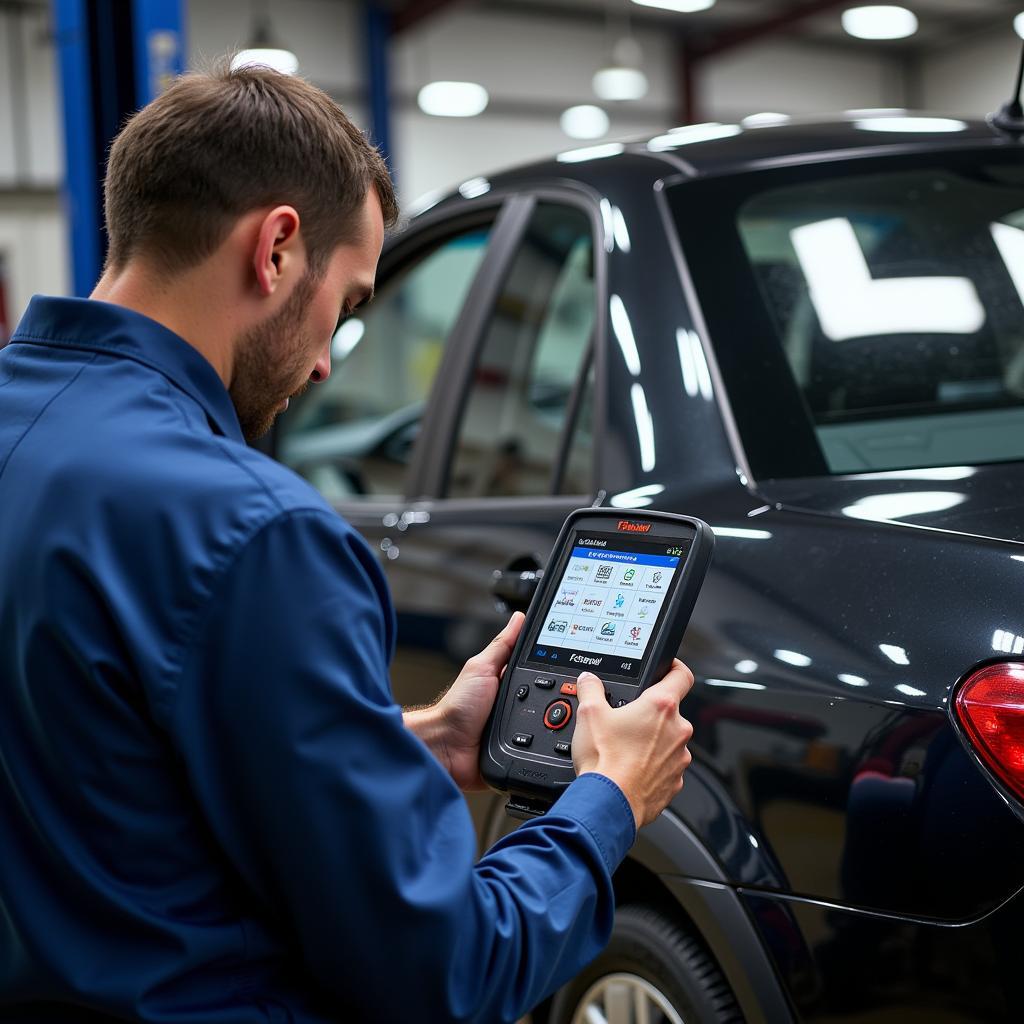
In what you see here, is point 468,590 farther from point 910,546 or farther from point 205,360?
point 205,360

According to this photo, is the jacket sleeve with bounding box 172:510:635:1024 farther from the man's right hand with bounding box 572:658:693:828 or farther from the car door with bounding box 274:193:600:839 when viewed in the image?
the car door with bounding box 274:193:600:839

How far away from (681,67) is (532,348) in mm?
15033

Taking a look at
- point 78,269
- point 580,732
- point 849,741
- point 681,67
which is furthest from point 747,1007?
point 681,67

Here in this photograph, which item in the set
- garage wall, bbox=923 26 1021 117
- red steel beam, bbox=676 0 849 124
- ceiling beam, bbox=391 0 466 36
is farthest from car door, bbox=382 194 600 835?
garage wall, bbox=923 26 1021 117

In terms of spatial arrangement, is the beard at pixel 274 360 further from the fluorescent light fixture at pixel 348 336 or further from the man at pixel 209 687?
the fluorescent light fixture at pixel 348 336

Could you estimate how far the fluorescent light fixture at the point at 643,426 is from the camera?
198 centimetres

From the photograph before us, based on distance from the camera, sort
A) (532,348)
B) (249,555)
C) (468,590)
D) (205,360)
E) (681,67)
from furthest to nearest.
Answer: (681,67)
(532,348)
(468,590)
(205,360)
(249,555)

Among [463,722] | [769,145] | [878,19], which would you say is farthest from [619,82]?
[463,722]

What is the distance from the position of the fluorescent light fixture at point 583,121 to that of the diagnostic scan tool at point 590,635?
15.3m

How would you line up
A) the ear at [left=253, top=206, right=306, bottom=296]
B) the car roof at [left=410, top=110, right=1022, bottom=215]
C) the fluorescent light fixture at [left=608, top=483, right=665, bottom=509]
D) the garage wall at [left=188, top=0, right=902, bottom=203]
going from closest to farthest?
the ear at [left=253, top=206, right=306, bottom=296] → the fluorescent light fixture at [left=608, top=483, right=665, bottom=509] → the car roof at [left=410, top=110, right=1022, bottom=215] → the garage wall at [left=188, top=0, right=902, bottom=203]

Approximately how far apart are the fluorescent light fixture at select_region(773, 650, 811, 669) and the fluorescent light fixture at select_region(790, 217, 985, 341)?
66cm

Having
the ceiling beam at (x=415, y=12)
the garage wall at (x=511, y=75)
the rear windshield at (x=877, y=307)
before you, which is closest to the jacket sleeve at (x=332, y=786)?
the rear windshield at (x=877, y=307)

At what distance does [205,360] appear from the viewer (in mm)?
1209

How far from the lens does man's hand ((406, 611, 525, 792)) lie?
1.60 meters
